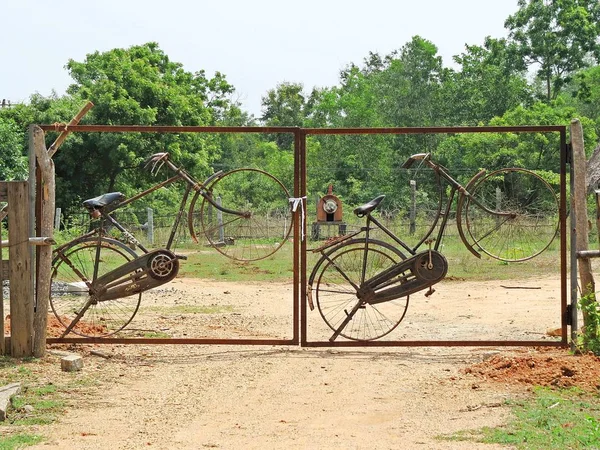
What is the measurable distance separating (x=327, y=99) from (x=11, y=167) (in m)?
19.3

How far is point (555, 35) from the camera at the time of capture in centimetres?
3591

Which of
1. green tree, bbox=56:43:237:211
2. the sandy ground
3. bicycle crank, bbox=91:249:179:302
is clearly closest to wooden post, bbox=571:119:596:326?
the sandy ground

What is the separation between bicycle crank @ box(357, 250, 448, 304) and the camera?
912cm

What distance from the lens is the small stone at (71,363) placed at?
820 centimetres

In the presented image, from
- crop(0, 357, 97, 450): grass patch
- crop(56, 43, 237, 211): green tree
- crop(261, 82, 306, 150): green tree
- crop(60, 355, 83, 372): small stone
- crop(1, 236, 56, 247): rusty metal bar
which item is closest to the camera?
crop(0, 357, 97, 450): grass patch

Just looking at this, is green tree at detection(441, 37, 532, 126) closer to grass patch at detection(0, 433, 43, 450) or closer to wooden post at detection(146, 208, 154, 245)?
wooden post at detection(146, 208, 154, 245)

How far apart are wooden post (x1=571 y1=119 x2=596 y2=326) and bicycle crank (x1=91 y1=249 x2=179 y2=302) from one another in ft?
12.3

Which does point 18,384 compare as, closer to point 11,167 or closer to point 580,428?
point 580,428

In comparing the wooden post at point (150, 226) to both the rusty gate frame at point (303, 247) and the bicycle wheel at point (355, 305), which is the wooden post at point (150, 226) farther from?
the rusty gate frame at point (303, 247)

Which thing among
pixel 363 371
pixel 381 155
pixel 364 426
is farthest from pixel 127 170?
pixel 364 426

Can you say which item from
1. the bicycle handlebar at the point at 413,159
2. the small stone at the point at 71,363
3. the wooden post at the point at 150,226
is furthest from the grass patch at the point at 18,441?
the wooden post at the point at 150,226

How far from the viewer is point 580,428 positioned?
600 centimetres

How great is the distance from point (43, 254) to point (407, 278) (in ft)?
11.1

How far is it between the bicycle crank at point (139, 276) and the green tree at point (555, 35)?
28736 millimetres
